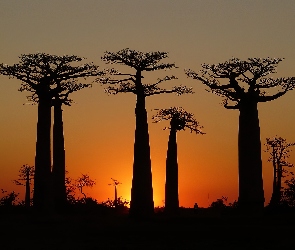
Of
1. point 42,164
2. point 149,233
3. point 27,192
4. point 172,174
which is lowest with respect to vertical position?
point 149,233

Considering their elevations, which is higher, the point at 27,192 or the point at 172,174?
the point at 27,192

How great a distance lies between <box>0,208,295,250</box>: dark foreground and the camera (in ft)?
68.4

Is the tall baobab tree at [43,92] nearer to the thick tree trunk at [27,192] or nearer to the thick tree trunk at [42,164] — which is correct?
the thick tree trunk at [42,164]

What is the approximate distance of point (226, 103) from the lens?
34031mm

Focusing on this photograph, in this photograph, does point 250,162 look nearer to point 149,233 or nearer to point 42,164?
point 42,164

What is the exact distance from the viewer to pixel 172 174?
43.1m

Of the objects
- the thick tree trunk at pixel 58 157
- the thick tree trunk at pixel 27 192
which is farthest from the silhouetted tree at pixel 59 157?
the thick tree trunk at pixel 27 192

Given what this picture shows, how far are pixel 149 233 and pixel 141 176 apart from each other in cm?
997

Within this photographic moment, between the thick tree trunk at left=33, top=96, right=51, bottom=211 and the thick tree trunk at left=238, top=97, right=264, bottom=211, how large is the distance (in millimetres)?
8024

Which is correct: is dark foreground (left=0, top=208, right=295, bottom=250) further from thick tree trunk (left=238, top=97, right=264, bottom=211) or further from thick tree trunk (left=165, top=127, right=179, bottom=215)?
thick tree trunk (left=165, top=127, right=179, bottom=215)

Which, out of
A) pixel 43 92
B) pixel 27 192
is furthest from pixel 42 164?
pixel 27 192

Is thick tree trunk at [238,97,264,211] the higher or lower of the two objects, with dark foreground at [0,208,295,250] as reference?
higher

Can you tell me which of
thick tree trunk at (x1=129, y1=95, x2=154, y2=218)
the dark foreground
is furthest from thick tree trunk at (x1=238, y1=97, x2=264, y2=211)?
thick tree trunk at (x1=129, y1=95, x2=154, y2=218)

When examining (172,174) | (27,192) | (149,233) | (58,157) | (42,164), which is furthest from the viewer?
(27,192)
